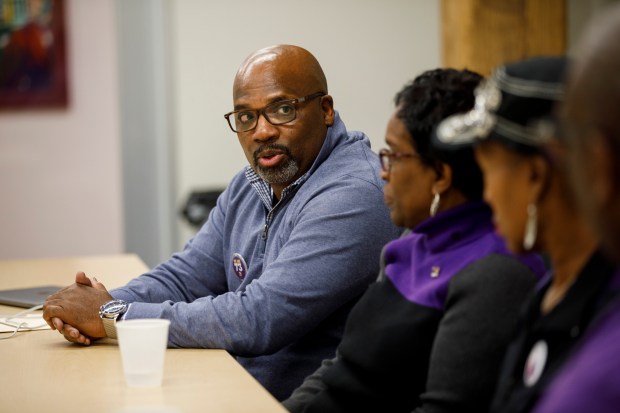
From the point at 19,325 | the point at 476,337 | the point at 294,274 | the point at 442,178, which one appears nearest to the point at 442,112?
the point at 442,178

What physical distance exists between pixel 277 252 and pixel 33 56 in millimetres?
2981

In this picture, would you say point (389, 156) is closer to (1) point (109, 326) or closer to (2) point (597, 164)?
(1) point (109, 326)

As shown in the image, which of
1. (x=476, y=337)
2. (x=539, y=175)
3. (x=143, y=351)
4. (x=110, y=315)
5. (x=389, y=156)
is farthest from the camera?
(x=110, y=315)

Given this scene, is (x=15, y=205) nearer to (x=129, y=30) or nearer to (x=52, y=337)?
(x=129, y=30)

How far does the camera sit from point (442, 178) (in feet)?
5.20

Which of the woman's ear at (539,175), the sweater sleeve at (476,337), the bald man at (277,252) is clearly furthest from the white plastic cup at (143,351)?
the woman's ear at (539,175)

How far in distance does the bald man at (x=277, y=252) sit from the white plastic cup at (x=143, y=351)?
1.04 ft

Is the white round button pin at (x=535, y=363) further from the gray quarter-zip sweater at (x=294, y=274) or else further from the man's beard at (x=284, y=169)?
the man's beard at (x=284, y=169)

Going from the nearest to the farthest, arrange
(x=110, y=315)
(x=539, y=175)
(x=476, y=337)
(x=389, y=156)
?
(x=539, y=175)
(x=476, y=337)
(x=389, y=156)
(x=110, y=315)

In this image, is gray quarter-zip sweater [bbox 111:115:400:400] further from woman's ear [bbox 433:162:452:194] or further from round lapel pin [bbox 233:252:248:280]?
woman's ear [bbox 433:162:452:194]

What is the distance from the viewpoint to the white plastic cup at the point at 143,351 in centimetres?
152

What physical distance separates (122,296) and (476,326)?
110cm

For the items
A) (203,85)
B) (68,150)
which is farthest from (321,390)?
(68,150)

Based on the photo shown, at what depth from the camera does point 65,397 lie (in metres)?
1.50
